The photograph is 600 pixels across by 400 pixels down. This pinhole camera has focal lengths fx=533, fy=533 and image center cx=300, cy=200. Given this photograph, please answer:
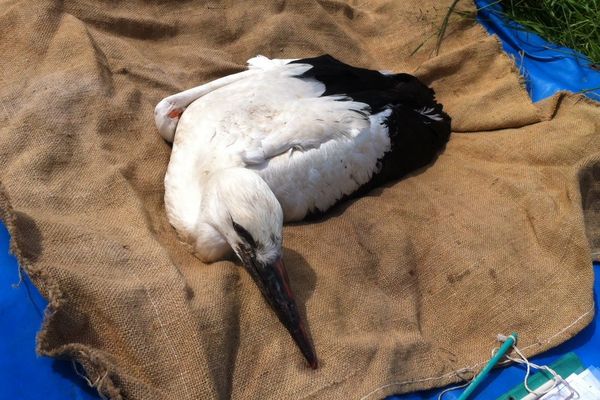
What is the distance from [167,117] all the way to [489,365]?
231 centimetres

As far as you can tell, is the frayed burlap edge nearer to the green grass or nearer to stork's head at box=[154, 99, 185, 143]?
stork's head at box=[154, 99, 185, 143]

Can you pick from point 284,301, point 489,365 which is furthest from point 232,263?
point 489,365

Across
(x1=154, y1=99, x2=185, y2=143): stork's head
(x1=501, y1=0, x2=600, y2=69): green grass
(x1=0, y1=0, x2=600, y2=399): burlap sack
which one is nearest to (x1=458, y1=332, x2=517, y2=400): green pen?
(x1=0, y1=0, x2=600, y2=399): burlap sack

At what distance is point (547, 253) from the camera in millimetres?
3133

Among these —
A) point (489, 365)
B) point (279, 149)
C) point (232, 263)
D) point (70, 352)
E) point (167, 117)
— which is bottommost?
point (489, 365)

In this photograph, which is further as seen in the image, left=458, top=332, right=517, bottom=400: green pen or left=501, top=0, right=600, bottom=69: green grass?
left=501, top=0, right=600, bottom=69: green grass

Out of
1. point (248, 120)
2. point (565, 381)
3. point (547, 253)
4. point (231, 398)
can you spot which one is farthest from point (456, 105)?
point (231, 398)

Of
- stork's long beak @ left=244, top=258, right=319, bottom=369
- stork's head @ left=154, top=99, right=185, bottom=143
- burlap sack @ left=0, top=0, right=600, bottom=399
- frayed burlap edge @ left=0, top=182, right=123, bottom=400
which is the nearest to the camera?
frayed burlap edge @ left=0, top=182, right=123, bottom=400

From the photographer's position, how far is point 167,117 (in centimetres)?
331

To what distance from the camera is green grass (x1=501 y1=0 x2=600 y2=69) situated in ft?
15.3

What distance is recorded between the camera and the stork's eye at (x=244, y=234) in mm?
2527

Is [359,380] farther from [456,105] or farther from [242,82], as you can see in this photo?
[456,105]

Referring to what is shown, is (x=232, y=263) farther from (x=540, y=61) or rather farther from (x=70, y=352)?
(x=540, y=61)

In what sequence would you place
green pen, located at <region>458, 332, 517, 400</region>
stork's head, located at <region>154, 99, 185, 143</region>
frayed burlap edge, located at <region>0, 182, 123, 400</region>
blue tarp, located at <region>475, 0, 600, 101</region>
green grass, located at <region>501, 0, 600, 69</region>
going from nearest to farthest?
frayed burlap edge, located at <region>0, 182, 123, 400</region> → green pen, located at <region>458, 332, 517, 400</region> → stork's head, located at <region>154, 99, 185, 143</region> → blue tarp, located at <region>475, 0, 600, 101</region> → green grass, located at <region>501, 0, 600, 69</region>
